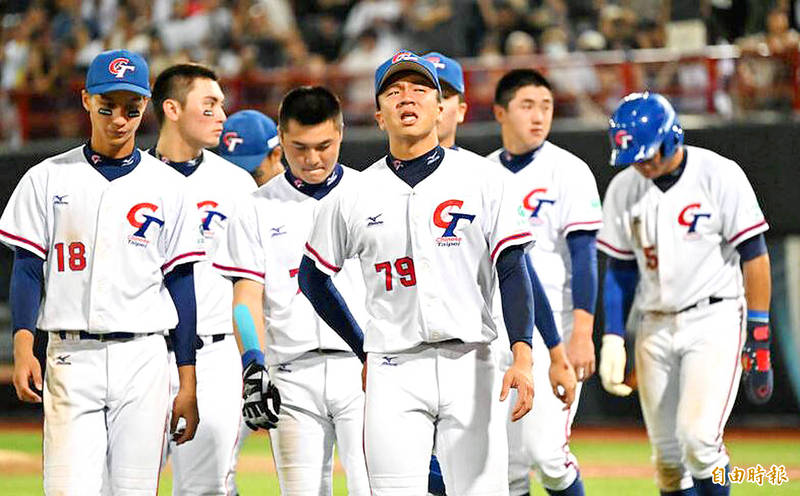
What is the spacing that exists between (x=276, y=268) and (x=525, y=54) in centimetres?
849

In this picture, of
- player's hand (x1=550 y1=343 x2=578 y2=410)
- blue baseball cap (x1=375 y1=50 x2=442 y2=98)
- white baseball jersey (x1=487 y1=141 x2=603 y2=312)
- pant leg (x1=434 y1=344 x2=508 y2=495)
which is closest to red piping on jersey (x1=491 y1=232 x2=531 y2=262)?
pant leg (x1=434 y1=344 x2=508 y2=495)

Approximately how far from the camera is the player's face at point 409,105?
496 cm

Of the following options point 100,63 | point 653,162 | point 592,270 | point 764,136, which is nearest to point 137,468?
point 100,63

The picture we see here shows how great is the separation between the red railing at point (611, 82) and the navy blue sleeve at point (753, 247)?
619 cm

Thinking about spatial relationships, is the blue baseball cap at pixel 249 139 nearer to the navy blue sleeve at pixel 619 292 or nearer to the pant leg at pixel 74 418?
the navy blue sleeve at pixel 619 292

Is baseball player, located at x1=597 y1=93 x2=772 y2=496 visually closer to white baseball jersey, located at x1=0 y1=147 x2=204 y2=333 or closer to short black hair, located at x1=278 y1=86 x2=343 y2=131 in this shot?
short black hair, located at x1=278 y1=86 x2=343 y2=131

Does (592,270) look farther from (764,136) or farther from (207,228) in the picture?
(764,136)

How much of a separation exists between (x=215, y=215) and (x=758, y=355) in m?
3.11

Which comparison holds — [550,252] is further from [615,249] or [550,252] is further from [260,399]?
[260,399]

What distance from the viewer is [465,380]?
486cm

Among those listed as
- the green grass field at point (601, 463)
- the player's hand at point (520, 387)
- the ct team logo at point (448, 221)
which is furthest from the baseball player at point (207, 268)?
the green grass field at point (601, 463)

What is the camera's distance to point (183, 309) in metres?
5.30

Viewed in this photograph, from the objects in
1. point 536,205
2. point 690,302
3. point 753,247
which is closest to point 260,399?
point 536,205

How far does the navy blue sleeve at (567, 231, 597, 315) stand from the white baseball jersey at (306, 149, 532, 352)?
184 cm
